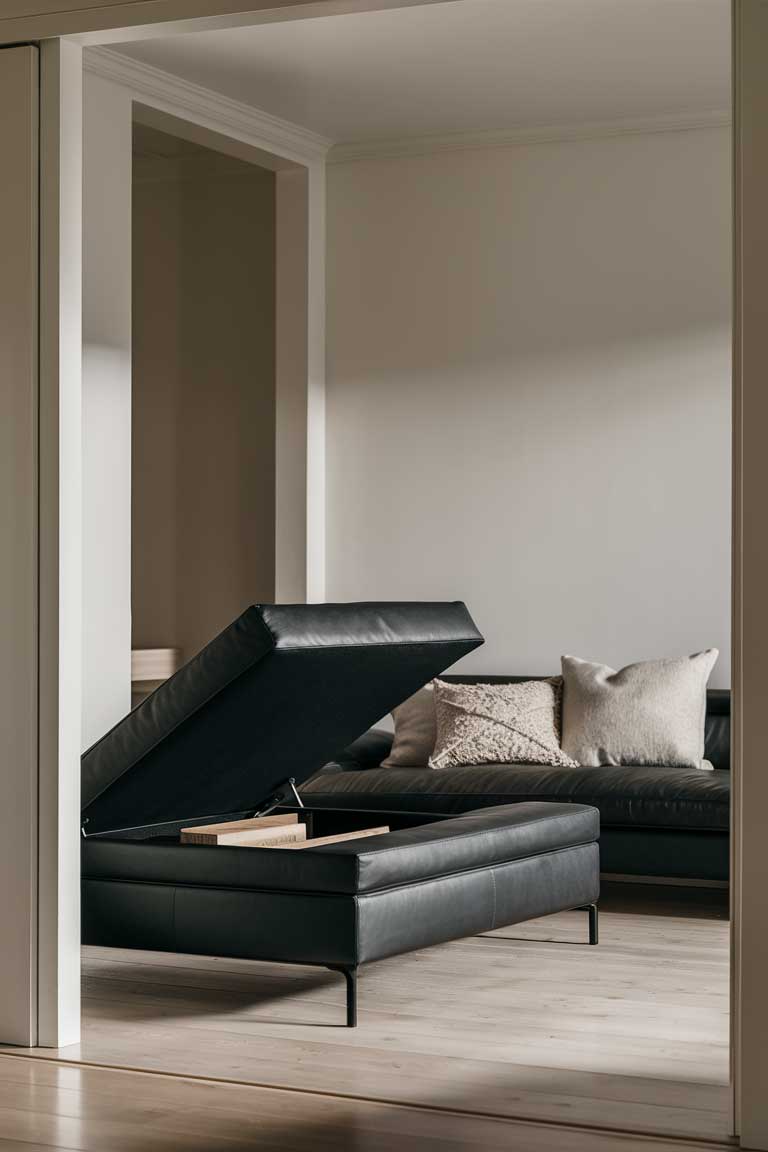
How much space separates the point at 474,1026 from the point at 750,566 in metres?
1.62

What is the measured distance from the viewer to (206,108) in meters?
7.03

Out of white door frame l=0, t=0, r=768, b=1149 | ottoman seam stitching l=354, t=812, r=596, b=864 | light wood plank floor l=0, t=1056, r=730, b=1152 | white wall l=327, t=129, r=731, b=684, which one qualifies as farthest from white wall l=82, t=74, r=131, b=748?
white door frame l=0, t=0, r=768, b=1149

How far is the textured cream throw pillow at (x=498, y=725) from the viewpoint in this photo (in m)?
6.69

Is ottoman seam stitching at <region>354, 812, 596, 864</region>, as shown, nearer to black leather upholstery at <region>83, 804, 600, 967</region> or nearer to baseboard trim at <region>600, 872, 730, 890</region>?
black leather upholstery at <region>83, 804, 600, 967</region>

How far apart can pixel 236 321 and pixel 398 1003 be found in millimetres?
4305

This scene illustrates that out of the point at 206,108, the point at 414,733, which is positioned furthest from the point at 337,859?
the point at 206,108

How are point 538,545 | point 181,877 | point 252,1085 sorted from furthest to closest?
1. point 538,545
2. point 181,877
3. point 252,1085

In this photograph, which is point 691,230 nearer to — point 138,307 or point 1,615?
point 138,307

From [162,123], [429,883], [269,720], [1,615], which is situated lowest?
[429,883]

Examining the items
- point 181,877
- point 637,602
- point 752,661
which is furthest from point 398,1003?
point 637,602

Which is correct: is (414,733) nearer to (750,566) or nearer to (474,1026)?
(474,1026)

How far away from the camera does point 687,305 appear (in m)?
7.26

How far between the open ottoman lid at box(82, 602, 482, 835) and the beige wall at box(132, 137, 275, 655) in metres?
2.84

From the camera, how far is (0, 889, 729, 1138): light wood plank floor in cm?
372
